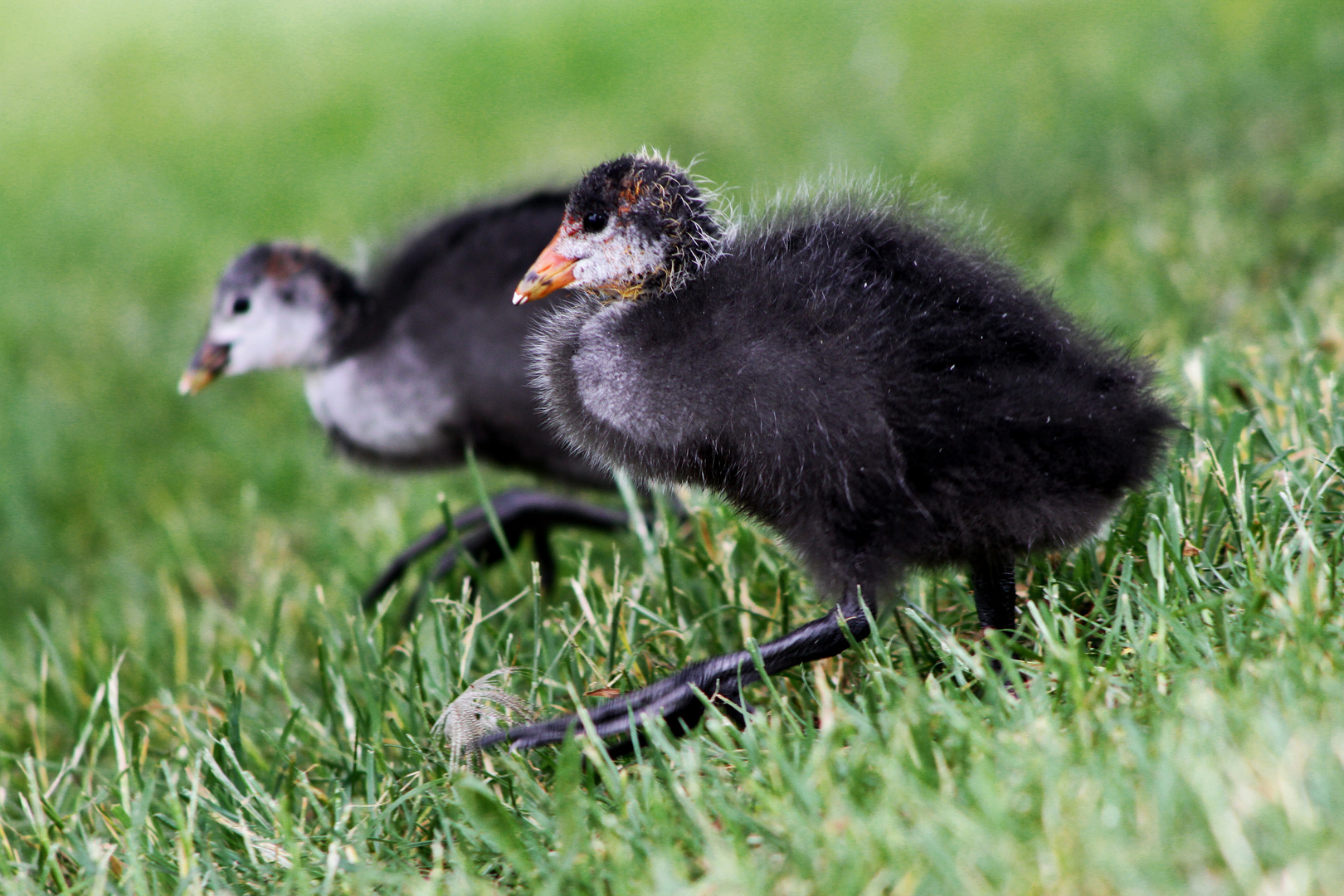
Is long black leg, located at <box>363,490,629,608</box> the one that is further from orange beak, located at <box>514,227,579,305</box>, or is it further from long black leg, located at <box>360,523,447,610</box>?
orange beak, located at <box>514,227,579,305</box>

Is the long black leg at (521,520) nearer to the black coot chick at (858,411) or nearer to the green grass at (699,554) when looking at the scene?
the green grass at (699,554)

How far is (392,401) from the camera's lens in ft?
12.2

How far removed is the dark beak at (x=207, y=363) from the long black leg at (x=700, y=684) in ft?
7.06

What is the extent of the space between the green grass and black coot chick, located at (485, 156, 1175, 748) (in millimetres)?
151

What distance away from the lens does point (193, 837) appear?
2277 millimetres

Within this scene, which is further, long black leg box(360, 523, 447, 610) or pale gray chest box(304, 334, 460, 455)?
pale gray chest box(304, 334, 460, 455)

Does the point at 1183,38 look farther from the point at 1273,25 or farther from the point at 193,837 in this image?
the point at 193,837

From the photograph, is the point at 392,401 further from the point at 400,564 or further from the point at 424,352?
the point at 400,564

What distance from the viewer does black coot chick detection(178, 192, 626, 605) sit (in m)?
3.48

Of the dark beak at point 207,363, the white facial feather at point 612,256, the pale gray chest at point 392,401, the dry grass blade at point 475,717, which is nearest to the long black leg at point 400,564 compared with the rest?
the pale gray chest at point 392,401

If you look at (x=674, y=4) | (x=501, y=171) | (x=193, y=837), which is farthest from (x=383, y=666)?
(x=674, y=4)

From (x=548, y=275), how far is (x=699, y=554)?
74 centimetres

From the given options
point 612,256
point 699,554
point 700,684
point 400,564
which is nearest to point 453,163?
point 400,564

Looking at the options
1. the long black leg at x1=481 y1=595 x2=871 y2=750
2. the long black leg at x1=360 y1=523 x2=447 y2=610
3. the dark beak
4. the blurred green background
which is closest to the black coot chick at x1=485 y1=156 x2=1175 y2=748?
the long black leg at x1=481 y1=595 x2=871 y2=750
